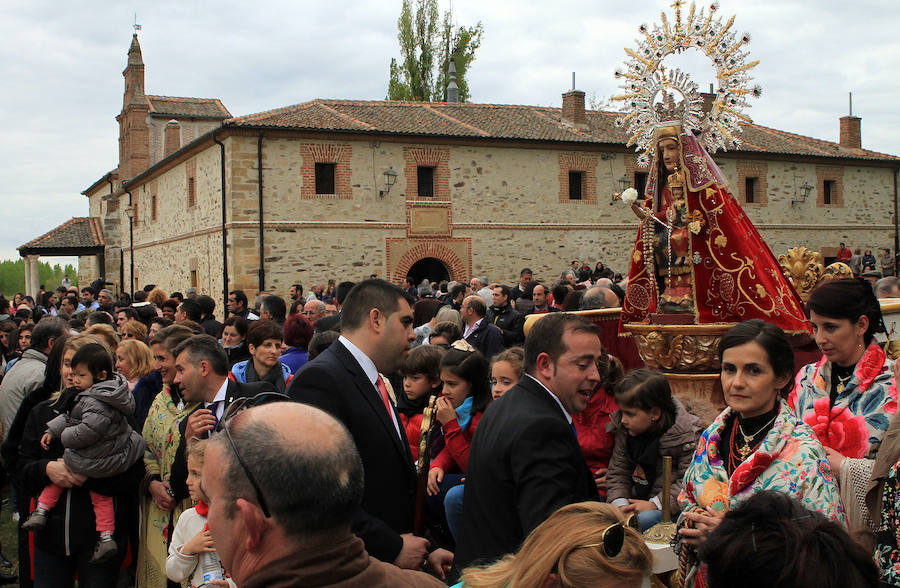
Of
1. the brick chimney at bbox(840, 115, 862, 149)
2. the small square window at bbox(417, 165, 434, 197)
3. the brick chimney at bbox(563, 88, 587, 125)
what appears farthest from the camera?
the brick chimney at bbox(840, 115, 862, 149)

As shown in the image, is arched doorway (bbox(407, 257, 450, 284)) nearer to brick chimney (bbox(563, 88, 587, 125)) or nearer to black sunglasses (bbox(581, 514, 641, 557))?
brick chimney (bbox(563, 88, 587, 125))

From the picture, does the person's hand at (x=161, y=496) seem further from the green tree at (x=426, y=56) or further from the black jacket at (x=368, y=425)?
the green tree at (x=426, y=56)

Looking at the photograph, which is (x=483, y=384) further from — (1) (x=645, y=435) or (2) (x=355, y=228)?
(2) (x=355, y=228)

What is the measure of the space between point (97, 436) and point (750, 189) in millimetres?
27883

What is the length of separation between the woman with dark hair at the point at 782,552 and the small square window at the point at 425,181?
2347cm

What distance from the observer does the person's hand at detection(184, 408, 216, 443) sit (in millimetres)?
4461

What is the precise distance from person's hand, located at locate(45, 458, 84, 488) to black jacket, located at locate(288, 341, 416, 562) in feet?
7.19

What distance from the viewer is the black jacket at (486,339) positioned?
8594 mm

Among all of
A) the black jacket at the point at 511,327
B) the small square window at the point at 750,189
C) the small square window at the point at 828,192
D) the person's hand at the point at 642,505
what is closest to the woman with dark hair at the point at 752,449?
the person's hand at the point at 642,505

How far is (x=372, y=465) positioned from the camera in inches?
131

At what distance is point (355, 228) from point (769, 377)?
70.5 ft

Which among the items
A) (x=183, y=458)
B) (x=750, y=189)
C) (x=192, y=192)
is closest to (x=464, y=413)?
(x=183, y=458)

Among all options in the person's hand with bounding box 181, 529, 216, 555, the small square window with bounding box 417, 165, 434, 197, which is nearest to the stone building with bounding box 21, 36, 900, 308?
the small square window with bounding box 417, 165, 434, 197

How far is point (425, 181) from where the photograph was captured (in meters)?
25.2
